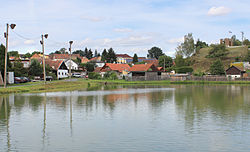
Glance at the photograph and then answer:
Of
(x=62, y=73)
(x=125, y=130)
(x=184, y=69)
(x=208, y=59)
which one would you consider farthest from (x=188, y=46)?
(x=125, y=130)

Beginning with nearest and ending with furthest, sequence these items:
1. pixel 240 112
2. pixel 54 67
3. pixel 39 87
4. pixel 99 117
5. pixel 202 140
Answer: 1. pixel 202 140
2. pixel 99 117
3. pixel 240 112
4. pixel 39 87
5. pixel 54 67

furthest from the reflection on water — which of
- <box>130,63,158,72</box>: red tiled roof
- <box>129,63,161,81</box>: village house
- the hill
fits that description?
the hill

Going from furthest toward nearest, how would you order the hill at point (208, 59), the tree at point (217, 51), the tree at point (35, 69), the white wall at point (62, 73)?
the tree at point (217, 51)
the hill at point (208, 59)
the white wall at point (62, 73)
the tree at point (35, 69)

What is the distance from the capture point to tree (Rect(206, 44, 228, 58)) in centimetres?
15138

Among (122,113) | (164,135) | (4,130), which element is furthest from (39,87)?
(164,135)

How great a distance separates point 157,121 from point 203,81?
251 feet

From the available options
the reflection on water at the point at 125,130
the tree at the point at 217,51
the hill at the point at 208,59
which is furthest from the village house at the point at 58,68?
the reflection on water at the point at 125,130

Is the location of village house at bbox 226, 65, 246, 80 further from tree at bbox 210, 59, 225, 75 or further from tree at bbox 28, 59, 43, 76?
tree at bbox 28, 59, 43, 76

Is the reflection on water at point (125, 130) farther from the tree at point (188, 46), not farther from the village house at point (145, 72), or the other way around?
the tree at point (188, 46)

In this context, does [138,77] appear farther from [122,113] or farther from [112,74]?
[122,113]

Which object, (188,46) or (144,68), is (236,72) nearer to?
(144,68)

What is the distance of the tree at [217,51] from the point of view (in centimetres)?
15138

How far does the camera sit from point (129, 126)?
24.3 meters

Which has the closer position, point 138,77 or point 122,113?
point 122,113
